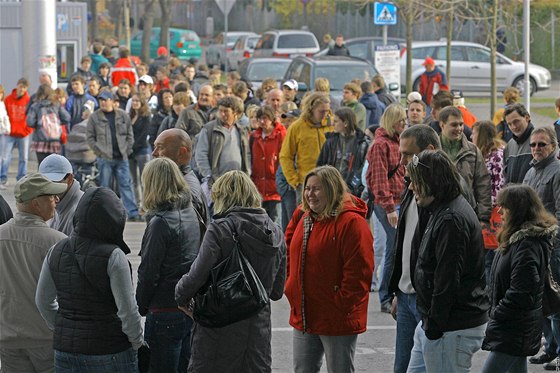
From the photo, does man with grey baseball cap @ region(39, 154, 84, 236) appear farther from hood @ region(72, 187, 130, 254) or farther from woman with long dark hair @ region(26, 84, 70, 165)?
woman with long dark hair @ region(26, 84, 70, 165)

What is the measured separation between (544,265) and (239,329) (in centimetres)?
198

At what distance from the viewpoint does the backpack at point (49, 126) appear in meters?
18.7

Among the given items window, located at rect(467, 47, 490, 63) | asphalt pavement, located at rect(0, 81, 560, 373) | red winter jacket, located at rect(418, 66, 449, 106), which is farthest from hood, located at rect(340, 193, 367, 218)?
window, located at rect(467, 47, 490, 63)

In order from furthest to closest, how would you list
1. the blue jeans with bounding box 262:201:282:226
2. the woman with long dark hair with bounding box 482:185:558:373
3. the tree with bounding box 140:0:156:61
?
the tree with bounding box 140:0:156:61 → the blue jeans with bounding box 262:201:282:226 → the woman with long dark hair with bounding box 482:185:558:373

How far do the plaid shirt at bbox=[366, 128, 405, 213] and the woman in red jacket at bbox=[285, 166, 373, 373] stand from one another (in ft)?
11.5

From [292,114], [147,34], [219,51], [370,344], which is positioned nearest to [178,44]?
[219,51]

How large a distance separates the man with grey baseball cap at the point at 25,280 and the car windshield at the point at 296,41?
3852cm

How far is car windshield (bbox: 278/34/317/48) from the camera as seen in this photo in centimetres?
4512

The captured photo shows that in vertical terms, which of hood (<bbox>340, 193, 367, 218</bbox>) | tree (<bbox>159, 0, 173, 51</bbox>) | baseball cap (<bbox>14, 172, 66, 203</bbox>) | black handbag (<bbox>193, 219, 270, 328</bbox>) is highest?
tree (<bbox>159, 0, 173, 51</bbox>)

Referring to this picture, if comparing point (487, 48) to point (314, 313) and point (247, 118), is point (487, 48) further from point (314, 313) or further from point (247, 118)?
point (314, 313)

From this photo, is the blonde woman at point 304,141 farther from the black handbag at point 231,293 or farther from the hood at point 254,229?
the black handbag at point 231,293

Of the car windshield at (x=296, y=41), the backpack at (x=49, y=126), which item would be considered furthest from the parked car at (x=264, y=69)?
the car windshield at (x=296, y=41)

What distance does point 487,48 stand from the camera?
1481 inches

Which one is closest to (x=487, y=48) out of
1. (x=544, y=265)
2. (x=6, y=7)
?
(x=6, y=7)
